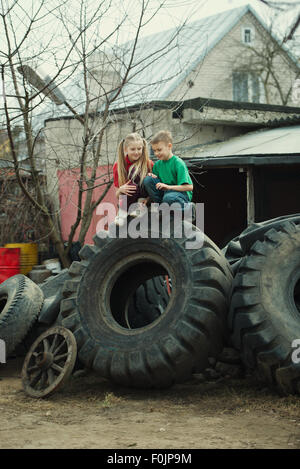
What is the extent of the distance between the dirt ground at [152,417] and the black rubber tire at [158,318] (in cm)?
27

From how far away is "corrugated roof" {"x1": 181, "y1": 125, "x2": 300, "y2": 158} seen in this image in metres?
11.9

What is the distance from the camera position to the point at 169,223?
6.10m

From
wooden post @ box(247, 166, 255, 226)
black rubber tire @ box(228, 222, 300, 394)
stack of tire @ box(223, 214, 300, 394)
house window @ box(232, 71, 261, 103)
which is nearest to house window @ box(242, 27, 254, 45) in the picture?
house window @ box(232, 71, 261, 103)

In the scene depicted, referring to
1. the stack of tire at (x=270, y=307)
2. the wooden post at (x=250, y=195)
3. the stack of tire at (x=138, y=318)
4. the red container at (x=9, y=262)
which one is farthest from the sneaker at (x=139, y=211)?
the red container at (x=9, y=262)

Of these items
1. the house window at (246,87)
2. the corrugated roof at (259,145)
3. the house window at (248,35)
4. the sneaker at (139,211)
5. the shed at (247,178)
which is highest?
the house window at (248,35)

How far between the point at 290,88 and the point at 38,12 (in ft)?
72.2

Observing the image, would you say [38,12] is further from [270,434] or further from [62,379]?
[270,434]

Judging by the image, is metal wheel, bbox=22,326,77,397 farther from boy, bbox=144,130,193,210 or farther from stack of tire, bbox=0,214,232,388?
boy, bbox=144,130,193,210

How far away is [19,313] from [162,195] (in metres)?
2.10

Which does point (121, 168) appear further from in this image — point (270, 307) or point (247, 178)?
point (247, 178)

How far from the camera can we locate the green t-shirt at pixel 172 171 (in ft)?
20.3

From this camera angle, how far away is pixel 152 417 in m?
4.77

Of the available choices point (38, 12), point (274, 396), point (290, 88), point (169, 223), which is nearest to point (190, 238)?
point (169, 223)

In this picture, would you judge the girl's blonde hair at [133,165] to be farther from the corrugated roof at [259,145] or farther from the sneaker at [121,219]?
the corrugated roof at [259,145]
